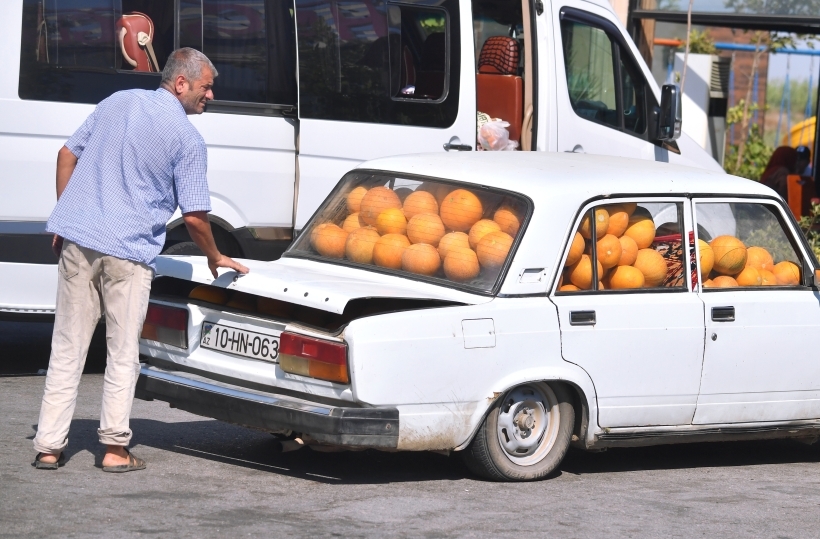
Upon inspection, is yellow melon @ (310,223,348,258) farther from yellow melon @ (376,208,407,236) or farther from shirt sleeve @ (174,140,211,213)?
shirt sleeve @ (174,140,211,213)

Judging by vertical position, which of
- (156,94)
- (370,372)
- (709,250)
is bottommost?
(370,372)

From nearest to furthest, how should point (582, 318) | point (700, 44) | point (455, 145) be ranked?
point (582, 318) → point (455, 145) → point (700, 44)

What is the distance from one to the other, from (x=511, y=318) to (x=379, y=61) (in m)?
3.59

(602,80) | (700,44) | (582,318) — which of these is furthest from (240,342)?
(700,44)

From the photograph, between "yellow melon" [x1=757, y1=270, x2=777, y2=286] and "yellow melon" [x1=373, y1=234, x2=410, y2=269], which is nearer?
"yellow melon" [x1=373, y1=234, x2=410, y2=269]

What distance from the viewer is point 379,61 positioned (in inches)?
352

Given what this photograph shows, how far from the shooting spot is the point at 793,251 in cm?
684

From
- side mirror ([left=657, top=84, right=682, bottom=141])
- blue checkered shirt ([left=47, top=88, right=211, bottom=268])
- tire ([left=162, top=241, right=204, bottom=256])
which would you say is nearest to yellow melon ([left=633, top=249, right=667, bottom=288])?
blue checkered shirt ([left=47, top=88, right=211, bottom=268])

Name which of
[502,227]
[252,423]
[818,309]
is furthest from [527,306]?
[818,309]

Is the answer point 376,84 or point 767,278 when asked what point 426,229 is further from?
point 376,84

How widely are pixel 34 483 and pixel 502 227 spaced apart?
90.4 inches

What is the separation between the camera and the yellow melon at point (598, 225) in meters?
6.22

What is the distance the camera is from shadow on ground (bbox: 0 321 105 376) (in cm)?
872

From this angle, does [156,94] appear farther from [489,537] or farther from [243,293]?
[489,537]
